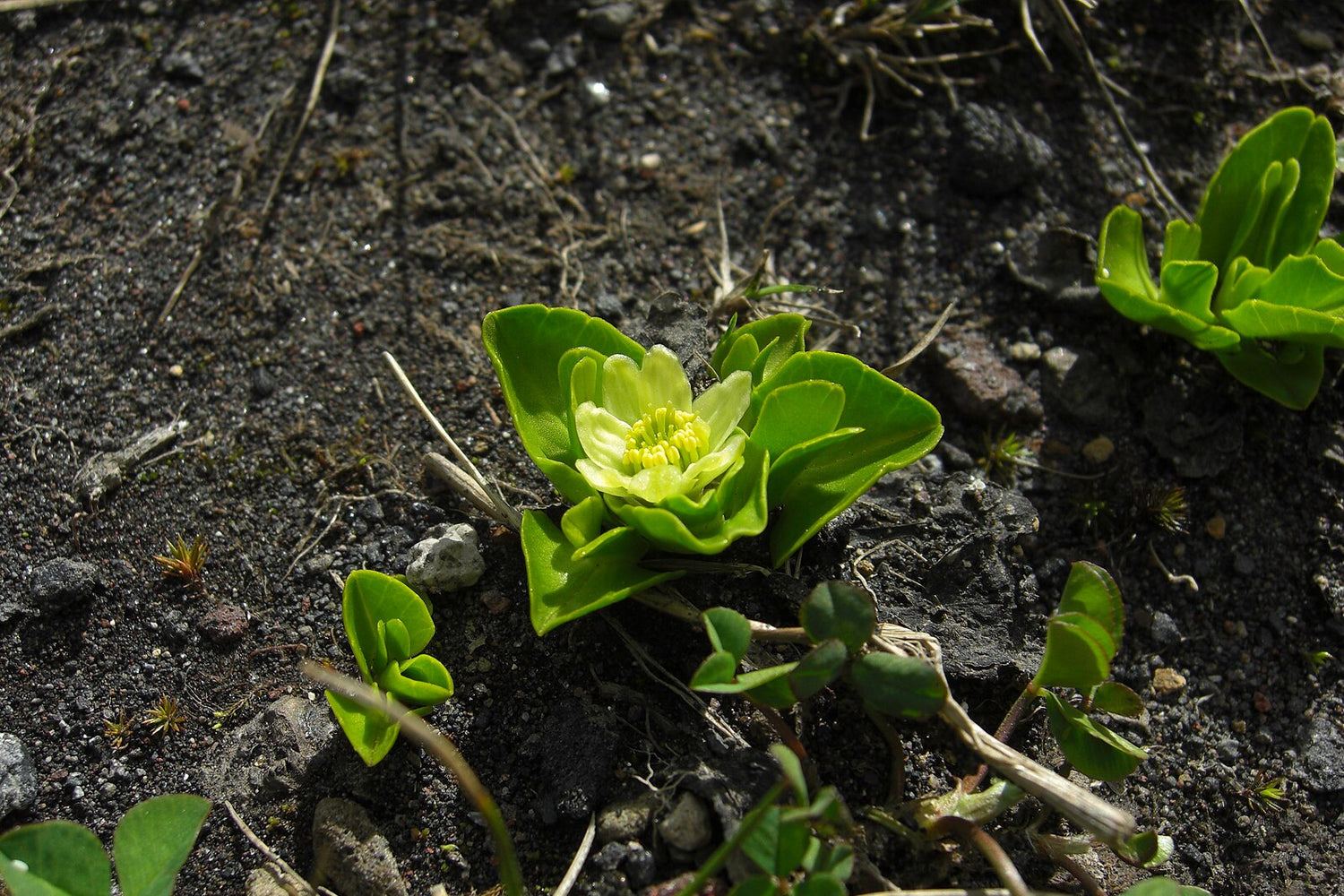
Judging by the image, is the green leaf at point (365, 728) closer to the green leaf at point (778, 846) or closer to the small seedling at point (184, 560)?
the small seedling at point (184, 560)

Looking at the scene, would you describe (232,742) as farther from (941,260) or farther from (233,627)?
(941,260)

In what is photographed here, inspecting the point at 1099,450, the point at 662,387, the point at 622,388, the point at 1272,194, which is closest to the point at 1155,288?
the point at 1272,194

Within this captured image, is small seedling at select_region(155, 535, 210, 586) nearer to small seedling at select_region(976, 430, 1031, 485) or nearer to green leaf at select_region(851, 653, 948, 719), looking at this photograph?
green leaf at select_region(851, 653, 948, 719)

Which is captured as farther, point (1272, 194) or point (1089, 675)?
point (1272, 194)

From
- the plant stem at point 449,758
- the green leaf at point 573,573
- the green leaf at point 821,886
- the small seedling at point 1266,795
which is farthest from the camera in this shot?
the small seedling at point 1266,795

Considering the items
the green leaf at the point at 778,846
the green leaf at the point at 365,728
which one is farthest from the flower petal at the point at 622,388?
the green leaf at the point at 778,846

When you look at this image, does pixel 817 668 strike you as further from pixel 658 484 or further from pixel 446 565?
pixel 446 565
